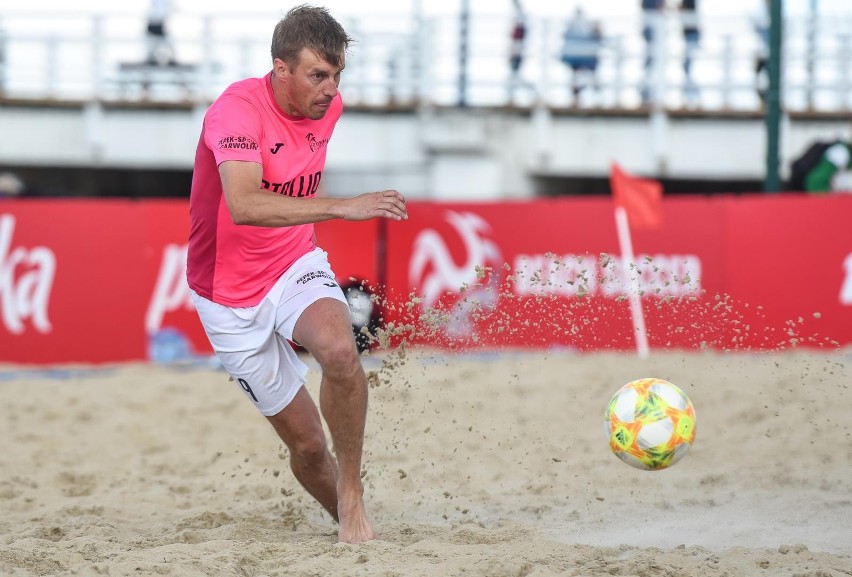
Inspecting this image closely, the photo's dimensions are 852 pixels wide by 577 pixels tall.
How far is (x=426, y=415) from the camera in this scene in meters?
7.19

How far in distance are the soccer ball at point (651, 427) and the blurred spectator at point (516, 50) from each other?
35.5ft

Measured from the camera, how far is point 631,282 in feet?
32.3

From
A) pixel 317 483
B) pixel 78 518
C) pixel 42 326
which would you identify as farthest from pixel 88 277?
pixel 317 483

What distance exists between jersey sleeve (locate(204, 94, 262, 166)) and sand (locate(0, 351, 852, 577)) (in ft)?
4.25

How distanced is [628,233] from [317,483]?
21.7ft

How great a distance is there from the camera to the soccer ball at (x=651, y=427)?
443 centimetres

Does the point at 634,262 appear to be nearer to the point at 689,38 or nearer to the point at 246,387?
the point at 689,38

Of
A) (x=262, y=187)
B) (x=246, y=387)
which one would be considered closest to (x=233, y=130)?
(x=262, y=187)

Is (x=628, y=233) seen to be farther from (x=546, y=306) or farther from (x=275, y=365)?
(x=275, y=365)

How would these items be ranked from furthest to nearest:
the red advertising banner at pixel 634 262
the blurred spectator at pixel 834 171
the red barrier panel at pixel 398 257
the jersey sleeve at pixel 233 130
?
the blurred spectator at pixel 834 171
the red barrier panel at pixel 398 257
the red advertising banner at pixel 634 262
the jersey sleeve at pixel 233 130

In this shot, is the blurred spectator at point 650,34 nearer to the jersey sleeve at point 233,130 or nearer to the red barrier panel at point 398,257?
the red barrier panel at point 398,257

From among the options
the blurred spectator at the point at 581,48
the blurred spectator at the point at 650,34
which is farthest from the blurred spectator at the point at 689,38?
the blurred spectator at the point at 581,48

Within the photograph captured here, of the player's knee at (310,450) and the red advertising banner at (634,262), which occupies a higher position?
the red advertising banner at (634,262)

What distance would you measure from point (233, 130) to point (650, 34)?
1145 cm
